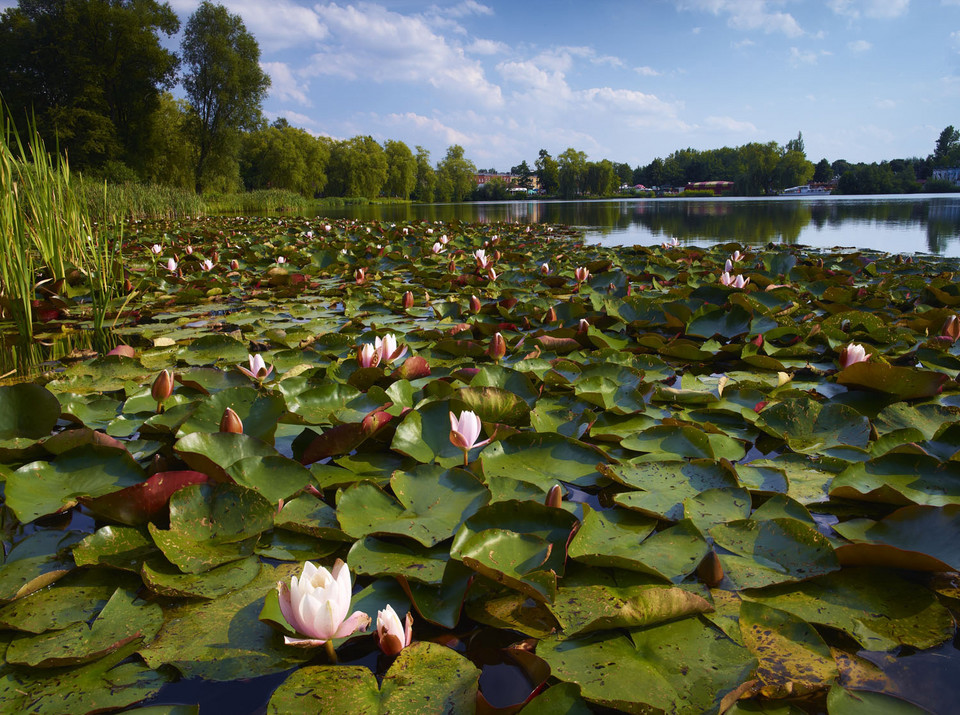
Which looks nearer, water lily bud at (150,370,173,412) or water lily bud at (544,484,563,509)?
water lily bud at (544,484,563,509)

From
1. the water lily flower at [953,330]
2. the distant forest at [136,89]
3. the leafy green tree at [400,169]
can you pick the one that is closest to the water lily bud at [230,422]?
the water lily flower at [953,330]

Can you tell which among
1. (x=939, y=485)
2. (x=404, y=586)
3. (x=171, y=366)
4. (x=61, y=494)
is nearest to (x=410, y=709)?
(x=404, y=586)

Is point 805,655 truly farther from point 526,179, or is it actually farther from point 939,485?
point 526,179

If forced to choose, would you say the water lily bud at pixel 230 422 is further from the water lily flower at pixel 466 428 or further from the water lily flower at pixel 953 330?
the water lily flower at pixel 953 330

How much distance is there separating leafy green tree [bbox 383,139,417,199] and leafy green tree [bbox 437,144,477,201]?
26.2 ft

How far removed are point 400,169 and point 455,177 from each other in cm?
1349

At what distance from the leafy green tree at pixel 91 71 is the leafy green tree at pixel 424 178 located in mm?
36742

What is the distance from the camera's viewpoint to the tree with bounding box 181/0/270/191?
79.8ft

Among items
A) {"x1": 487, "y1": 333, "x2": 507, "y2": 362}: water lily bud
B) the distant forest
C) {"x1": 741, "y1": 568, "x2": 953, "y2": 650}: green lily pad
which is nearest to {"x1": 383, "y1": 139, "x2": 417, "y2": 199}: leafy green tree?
the distant forest

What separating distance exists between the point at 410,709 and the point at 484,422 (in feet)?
3.05

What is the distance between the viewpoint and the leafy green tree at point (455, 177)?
62.9 meters

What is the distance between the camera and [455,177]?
64.2 meters

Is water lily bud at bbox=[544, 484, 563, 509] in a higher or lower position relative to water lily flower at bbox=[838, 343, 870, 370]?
lower

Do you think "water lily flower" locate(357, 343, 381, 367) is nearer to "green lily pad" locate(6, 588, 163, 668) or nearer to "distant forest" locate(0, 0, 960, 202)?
"green lily pad" locate(6, 588, 163, 668)
